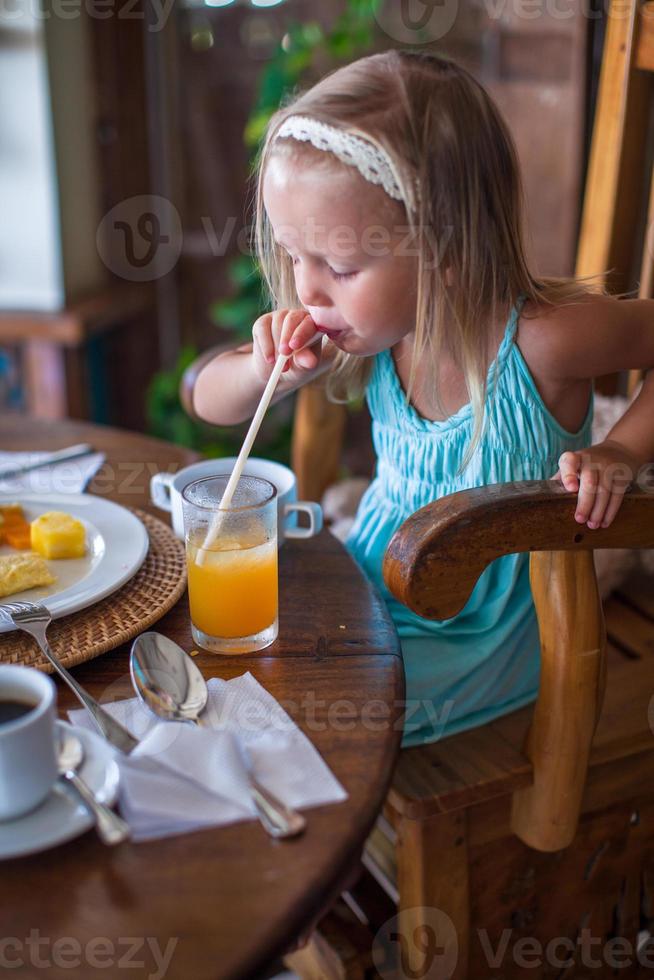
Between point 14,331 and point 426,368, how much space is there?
1.61 meters

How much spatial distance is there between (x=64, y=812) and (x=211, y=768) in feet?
0.34

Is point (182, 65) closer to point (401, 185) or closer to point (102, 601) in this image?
point (401, 185)

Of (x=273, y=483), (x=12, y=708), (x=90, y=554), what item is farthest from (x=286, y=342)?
(x=12, y=708)

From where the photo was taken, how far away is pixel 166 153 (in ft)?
9.50

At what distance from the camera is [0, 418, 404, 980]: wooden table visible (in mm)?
529

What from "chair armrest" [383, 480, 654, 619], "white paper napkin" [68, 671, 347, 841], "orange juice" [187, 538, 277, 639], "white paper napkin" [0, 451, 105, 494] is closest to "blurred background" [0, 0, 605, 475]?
"white paper napkin" [0, 451, 105, 494]

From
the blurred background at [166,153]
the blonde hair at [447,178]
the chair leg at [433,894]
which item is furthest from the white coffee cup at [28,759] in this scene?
the blurred background at [166,153]

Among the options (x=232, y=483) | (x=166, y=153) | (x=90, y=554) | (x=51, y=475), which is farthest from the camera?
(x=166, y=153)

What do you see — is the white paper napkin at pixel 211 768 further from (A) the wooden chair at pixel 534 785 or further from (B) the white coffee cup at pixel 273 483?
(B) the white coffee cup at pixel 273 483

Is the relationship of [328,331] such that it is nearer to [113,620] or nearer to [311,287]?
[311,287]

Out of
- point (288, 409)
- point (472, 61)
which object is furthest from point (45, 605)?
point (472, 61)

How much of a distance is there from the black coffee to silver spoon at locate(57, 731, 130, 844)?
0.04 m

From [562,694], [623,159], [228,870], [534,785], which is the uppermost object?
[623,159]

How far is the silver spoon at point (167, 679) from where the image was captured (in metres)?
0.73
